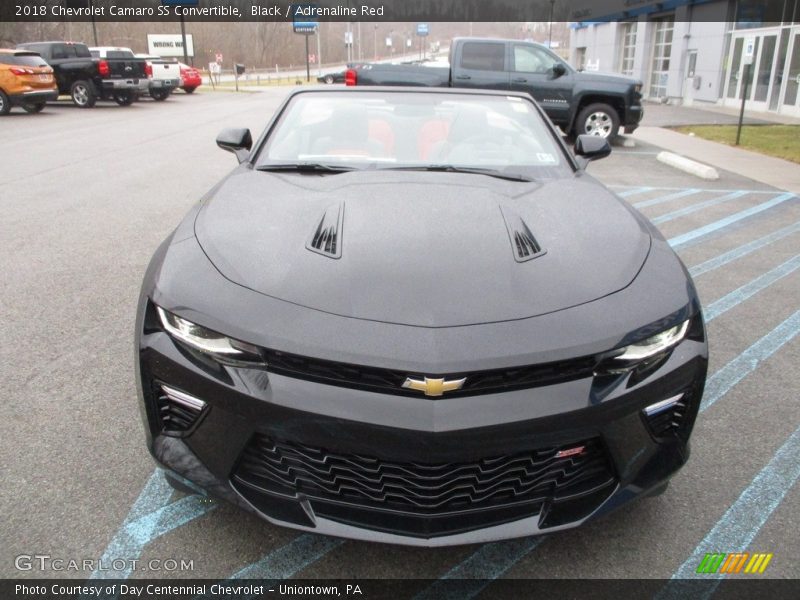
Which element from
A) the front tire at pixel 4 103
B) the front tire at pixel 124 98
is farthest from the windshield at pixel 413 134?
the front tire at pixel 124 98

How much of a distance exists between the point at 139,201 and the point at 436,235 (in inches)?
244

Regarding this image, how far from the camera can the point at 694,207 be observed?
7.74 meters

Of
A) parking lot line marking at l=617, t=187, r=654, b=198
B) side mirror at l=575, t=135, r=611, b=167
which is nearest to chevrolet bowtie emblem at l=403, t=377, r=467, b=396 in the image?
side mirror at l=575, t=135, r=611, b=167

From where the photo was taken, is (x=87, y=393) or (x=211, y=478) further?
(x=87, y=393)

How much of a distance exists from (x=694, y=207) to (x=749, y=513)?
6.02 meters

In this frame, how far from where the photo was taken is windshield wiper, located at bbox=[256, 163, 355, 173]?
125 inches

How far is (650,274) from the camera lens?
7.34ft

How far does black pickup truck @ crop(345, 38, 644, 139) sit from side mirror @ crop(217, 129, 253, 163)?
9.47m

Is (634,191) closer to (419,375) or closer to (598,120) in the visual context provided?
(598,120)

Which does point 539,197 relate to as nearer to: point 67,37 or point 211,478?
point 211,478

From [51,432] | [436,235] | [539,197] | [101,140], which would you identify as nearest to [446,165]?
[539,197]

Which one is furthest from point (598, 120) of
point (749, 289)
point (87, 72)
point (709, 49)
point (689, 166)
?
point (87, 72)

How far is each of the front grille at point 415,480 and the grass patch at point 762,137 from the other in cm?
1173

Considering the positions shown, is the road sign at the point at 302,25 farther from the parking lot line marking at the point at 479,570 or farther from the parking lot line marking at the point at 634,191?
the parking lot line marking at the point at 479,570
